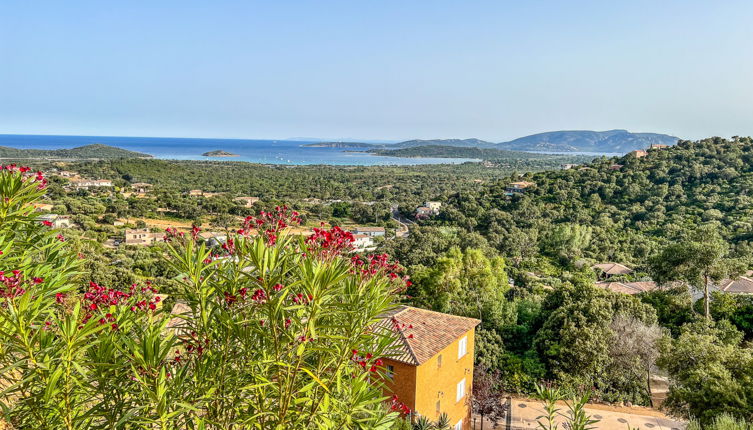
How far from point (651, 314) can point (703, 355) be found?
528 centimetres

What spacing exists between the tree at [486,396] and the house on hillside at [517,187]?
119 feet

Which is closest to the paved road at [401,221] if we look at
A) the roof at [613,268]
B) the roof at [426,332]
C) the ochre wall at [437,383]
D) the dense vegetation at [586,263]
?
the dense vegetation at [586,263]

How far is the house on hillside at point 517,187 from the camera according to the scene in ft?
161

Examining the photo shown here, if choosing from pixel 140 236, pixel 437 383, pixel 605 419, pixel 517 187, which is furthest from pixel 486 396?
pixel 517 187

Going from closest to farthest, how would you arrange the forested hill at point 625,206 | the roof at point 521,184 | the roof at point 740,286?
the roof at point 740,286, the forested hill at point 625,206, the roof at point 521,184

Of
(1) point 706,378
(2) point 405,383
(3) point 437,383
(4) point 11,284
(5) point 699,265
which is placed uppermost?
(4) point 11,284

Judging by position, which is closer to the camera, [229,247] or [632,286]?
[229,247]

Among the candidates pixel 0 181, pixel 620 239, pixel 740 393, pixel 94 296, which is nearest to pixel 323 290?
pixel 94 296

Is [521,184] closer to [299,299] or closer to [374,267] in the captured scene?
[374,267]

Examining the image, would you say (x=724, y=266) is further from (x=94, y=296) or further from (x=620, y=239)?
(x=94, y=296)

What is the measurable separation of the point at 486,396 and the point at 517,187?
40.0 meters

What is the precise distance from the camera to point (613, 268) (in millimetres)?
30203

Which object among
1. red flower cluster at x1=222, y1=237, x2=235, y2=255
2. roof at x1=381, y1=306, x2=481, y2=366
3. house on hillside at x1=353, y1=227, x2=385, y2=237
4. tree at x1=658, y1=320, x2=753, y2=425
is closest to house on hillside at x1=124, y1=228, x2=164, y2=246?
house on hillside at x1=353, y1=227, x2=385, y2=237

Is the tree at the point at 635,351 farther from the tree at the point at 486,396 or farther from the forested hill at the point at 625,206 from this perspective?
the forested hill at the point at 625,206
